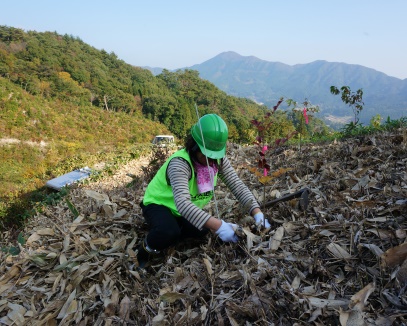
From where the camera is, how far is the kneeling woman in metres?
2.23

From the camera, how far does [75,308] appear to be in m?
2.04

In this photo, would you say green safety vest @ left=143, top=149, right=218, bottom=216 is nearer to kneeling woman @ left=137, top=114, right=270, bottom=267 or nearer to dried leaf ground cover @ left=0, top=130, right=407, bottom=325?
kneeling woman @ left=137, top=114, right=270, bottom=267

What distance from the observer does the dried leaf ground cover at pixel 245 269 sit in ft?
5.18

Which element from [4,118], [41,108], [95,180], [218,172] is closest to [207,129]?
[218,172]

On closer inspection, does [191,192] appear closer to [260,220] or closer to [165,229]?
[165,229]

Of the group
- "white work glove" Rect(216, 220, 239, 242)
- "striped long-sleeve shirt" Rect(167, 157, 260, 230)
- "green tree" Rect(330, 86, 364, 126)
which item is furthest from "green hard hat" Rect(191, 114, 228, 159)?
"green tree" Rect(330, 86, 364, 126)

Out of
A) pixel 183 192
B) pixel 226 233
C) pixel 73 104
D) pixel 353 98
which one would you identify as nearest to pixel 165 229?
pixel 183 192

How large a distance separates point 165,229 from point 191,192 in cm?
37

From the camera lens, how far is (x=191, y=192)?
252 cm

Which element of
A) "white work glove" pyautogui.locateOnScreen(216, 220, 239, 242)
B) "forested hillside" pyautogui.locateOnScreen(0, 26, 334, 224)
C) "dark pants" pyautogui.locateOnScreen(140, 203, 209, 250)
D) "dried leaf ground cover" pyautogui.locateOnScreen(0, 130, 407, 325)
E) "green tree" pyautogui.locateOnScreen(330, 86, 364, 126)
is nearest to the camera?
"dried leaf ground cover" pyautogui.locateOnScreen(0, 130, 407, 325)

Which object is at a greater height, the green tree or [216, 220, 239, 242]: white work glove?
the green tree

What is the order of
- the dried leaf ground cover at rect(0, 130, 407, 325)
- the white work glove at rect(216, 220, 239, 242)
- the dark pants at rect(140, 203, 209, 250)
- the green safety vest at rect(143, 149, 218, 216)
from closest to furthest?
the dried leaf ground cover at rect(0, 130, 407, 325), the white work glove at rect(216, 220, 239, 242), the dark pants at rect(140, 203, 209, 250), the green safety vest at rect(143, 149, 218, 216)

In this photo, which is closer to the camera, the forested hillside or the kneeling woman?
the kneeling woman

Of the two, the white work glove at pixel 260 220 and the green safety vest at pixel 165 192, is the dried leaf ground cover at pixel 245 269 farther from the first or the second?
the green safety vest at pixel 165 192
